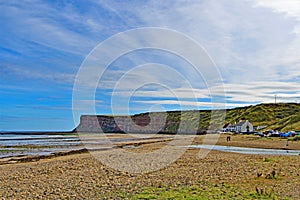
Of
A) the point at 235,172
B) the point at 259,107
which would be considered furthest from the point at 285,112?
the point at 235,172

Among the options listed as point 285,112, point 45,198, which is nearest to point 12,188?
point 45,198

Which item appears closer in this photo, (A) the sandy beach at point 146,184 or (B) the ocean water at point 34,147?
(A) the sandy beach at point 146,184

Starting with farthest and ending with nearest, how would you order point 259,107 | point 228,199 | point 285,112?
point 259,107
point 285,112
point 228,199

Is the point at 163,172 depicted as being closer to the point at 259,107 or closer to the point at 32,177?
the point at 32,177

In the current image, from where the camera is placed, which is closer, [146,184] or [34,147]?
[146,184]

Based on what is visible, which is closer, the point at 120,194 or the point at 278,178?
the point at 120,194

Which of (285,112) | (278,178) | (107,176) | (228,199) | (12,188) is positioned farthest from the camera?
(285,112)

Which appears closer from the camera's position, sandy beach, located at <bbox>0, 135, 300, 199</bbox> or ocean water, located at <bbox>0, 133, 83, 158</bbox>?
sandy beach, located at <bbox>0, 135, 300, 199</bbox>

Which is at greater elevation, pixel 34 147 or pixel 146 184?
pixel 34 147

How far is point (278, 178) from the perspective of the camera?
15.7 meters

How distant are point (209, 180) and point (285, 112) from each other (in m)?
164

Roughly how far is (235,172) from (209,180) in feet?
11.0

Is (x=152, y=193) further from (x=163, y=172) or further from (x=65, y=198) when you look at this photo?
(x=163, y=172)

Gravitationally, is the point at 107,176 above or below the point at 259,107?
below
